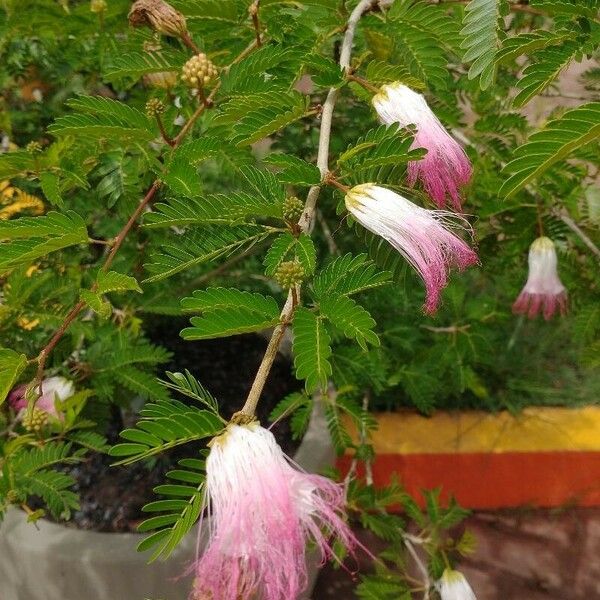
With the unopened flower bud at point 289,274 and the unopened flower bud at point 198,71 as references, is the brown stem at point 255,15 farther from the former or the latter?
the unopened flower bud at point 289,274

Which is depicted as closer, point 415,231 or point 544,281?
point 415,231

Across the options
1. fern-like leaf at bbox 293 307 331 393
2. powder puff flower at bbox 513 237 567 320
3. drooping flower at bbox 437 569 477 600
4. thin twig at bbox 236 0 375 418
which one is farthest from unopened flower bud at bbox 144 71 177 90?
drooping flower at bbox 437 569 477 600

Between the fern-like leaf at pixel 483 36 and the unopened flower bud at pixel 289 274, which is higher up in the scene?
the fern-like leaf at pixel 483 36

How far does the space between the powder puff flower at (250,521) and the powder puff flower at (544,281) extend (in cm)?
69

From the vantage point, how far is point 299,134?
1249 millimetres

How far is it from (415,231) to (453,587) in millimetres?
647

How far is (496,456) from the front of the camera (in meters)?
1.73

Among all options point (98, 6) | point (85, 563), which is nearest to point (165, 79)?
point (98, 6)

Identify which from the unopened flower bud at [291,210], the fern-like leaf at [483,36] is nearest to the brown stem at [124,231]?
the unopened flower bud at [291,210]

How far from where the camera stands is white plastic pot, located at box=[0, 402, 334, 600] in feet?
3.53

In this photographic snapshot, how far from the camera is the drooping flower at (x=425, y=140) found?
0.62 meters

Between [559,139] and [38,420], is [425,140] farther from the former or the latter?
[38,420]

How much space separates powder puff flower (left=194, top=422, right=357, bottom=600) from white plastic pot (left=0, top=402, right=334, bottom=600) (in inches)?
23.6

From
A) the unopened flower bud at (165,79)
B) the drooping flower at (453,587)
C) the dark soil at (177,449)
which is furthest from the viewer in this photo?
the dark soil at (177,449)
